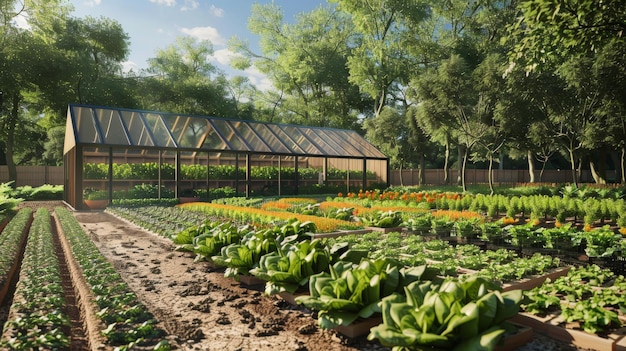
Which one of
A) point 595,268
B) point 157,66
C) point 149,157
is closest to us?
point 595,268

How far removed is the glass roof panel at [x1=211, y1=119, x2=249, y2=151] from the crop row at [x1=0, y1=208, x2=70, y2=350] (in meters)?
14.6

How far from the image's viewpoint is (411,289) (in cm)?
342

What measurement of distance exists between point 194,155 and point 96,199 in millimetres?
7597

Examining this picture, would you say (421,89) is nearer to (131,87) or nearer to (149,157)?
(149,157)

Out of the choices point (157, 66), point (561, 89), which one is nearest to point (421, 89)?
point (561, 89)

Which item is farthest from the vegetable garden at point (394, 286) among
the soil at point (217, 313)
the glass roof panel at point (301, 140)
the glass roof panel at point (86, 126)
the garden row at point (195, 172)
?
the glass roof panel at point (301, 140)

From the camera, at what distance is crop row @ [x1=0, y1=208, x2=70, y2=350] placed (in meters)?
3.38

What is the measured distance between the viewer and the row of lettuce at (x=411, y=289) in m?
2.89

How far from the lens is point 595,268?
17.7ft

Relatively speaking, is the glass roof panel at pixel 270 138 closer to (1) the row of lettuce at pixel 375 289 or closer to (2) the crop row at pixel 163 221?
(2) the crop row at pixel 163 221

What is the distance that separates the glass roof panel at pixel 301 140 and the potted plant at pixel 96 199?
33.2 ft

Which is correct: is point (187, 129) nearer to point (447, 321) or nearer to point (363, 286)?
point (363, 286)

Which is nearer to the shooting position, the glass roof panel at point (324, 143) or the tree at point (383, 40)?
the glass roof panel at point (324, 143)

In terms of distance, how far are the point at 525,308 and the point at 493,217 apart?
8578 millimetres
